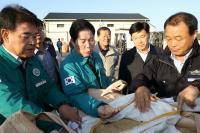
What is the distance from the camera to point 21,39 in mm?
2352

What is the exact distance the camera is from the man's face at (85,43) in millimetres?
3123

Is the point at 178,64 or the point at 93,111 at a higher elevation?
the point at 178,64

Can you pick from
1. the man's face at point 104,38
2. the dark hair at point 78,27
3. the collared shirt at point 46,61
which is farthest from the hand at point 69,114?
the man's face at point 104,38

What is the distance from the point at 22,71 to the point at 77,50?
33.4 inches

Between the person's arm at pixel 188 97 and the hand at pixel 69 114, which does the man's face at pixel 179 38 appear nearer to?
the person's arm at pixel 188 97

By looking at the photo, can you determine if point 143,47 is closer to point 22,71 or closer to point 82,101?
point 82,101

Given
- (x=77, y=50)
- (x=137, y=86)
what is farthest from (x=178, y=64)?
(x=77, y=50)

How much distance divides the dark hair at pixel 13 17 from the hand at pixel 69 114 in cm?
70

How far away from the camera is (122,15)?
1905 inches

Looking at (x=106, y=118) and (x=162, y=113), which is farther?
(x=106, y=118)

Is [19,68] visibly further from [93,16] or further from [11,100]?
[93,16]

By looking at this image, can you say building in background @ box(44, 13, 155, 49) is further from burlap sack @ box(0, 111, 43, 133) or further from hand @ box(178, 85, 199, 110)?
burlap sack @ box(0, 111, 43, 133)

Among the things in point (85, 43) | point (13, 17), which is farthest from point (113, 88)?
point (13, 17)

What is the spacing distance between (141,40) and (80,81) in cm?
247
